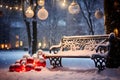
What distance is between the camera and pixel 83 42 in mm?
14133

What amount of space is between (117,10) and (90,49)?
93.6 inches

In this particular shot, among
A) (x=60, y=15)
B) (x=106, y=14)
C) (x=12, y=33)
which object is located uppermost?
(x=106, y=14)

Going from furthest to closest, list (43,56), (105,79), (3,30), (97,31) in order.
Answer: (3,30) → (97,31) → (43,56) → (105,79)

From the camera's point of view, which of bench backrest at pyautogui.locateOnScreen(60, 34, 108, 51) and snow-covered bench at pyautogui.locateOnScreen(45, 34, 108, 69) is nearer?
snow-covered bench at pyautogui.locateOnScreen(45, 34, 108, 69)

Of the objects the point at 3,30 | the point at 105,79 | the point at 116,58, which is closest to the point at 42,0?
the point at 116,58

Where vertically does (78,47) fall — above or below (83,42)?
below

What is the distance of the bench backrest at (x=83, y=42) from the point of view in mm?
13680

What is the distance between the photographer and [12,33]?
218 ft

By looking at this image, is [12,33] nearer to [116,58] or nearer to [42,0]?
[42,0]

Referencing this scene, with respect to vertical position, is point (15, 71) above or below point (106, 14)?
below

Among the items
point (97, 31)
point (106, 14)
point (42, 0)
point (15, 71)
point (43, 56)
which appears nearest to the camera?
point (15, 71)

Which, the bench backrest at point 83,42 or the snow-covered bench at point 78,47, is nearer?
the snow-covered bench at point 78,47

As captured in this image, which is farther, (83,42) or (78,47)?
(78,47)

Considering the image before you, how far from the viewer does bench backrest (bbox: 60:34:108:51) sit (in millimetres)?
13680
